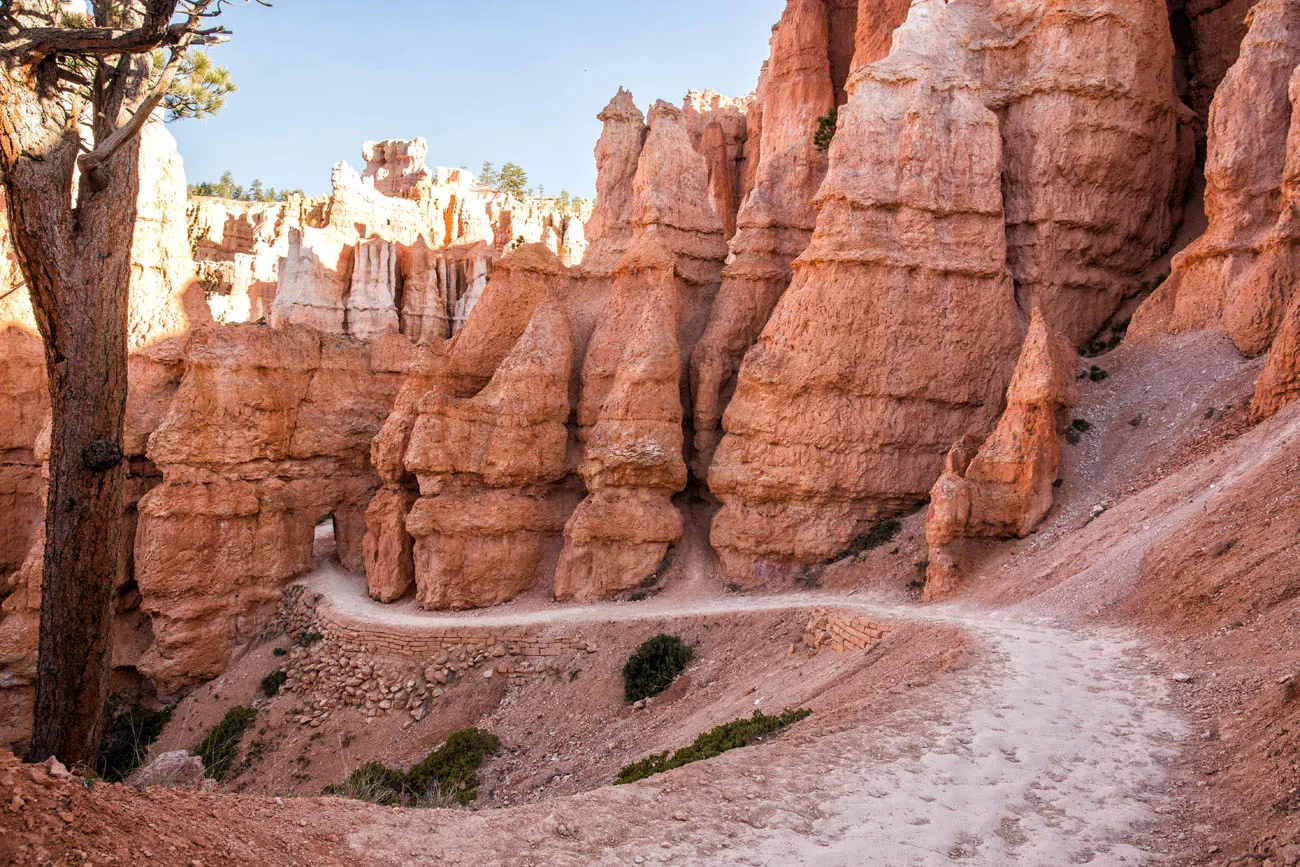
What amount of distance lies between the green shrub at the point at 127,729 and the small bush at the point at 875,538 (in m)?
19.5

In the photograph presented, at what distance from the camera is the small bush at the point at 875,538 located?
22.6 meters

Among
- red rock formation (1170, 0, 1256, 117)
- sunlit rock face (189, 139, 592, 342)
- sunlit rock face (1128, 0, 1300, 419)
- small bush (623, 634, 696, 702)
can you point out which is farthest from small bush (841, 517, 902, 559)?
sunlit rock face (189, 139, 592, 342)

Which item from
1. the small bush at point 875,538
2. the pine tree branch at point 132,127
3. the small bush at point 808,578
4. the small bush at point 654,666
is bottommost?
the small bush at point 654,666

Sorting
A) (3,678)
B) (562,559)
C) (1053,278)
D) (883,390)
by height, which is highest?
(1053,278)

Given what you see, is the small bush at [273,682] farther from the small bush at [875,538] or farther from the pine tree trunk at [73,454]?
the small bush at [875,538]

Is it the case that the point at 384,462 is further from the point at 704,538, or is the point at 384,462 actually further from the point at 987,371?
the point at 987,371

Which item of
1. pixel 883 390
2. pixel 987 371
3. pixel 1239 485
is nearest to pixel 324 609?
pixel 883 390

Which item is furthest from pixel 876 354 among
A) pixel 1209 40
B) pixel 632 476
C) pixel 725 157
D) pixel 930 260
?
pixel 725 157

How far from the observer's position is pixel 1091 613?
1395cm

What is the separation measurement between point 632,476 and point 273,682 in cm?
1153

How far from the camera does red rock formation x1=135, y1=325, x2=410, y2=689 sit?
25375 mm

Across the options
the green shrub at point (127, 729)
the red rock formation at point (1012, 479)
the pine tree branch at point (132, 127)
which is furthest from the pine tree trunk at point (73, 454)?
the red rock formation at point (1012, 479)

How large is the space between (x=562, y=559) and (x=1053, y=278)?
54.2 ft

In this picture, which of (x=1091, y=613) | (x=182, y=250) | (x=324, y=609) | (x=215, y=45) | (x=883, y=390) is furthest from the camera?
(x=182, y=250)
